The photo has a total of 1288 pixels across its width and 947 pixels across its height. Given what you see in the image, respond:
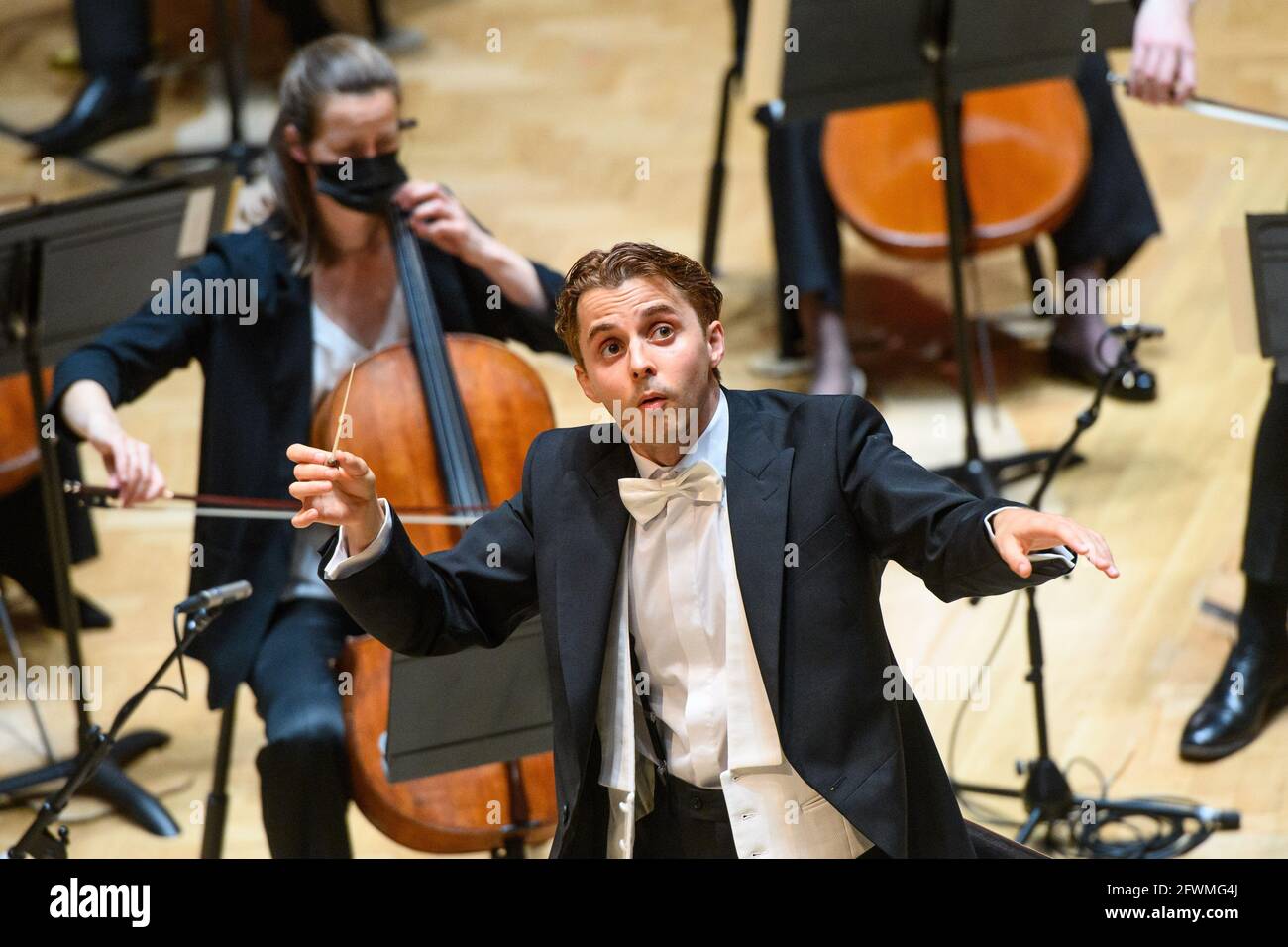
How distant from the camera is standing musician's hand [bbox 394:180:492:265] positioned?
10.2ft

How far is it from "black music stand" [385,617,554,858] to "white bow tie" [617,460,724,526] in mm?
486

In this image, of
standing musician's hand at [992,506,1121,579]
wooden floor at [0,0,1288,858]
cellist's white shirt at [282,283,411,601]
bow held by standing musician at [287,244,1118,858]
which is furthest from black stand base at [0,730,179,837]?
standing musician's hand at [992,506,1121,579]

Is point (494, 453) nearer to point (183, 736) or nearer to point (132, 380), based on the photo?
point (132, 380)

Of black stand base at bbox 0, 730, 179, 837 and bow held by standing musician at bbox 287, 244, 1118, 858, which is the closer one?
bow held by standing musician at bbox 287, 244, 1118, 858

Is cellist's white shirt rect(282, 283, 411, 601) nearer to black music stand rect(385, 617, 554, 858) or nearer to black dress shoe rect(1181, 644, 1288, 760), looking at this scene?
black music stand rect(385, 617, 554, 858)

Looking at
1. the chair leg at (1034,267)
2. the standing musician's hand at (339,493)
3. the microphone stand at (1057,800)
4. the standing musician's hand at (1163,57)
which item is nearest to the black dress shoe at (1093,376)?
the chair leg at (1034,267)

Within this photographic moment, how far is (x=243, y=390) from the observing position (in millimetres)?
3137

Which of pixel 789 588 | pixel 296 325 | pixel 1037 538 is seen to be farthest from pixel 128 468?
pixel 1037 538

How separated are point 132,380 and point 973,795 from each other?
169cm

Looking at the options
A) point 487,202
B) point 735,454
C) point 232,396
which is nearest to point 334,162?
point 232,396

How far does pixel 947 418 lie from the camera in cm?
452

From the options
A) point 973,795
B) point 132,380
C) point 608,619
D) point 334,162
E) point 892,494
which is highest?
point 334,162

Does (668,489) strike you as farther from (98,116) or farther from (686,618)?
(98,116)
